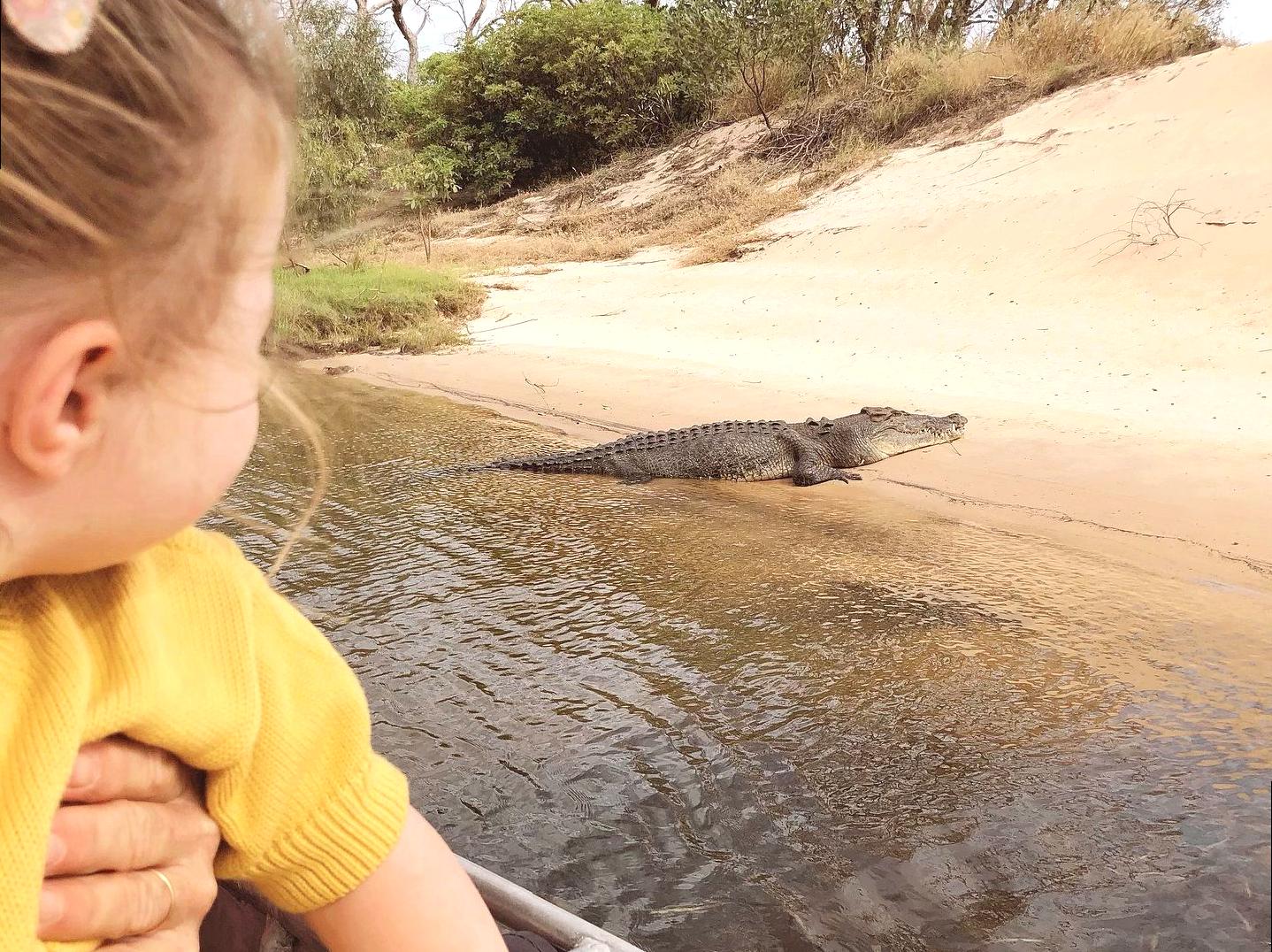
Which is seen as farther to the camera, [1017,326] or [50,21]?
[1017,326]

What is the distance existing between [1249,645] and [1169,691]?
534 mm

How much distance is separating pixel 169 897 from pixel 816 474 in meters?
4.91

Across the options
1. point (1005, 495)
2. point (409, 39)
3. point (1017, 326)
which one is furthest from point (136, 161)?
point (409, 39)

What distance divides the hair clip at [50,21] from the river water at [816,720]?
65cm

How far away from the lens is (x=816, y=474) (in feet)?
18.2

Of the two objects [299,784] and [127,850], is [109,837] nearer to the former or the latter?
[127,850]

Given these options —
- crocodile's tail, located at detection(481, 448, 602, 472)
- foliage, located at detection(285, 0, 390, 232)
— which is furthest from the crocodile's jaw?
foliage, located at detection(285, 0, 390, 232)

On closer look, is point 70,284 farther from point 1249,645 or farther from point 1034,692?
point 1249,645

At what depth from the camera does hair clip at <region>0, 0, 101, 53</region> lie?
0.52 meters

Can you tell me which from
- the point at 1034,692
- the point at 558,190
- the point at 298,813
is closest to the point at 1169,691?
the point at 1034,692

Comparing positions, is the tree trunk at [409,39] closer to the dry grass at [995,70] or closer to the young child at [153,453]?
the dry grass at [995,70]

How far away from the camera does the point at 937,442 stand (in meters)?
5.55

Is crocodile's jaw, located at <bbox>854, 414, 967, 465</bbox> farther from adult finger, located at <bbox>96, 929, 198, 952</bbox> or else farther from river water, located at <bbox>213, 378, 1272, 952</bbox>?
adult finger, located at <bbox>96, 929, 198, 952</bbox>

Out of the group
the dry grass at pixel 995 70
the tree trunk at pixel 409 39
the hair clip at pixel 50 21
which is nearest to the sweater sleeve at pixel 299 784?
the hair clip at pixel 50 21
